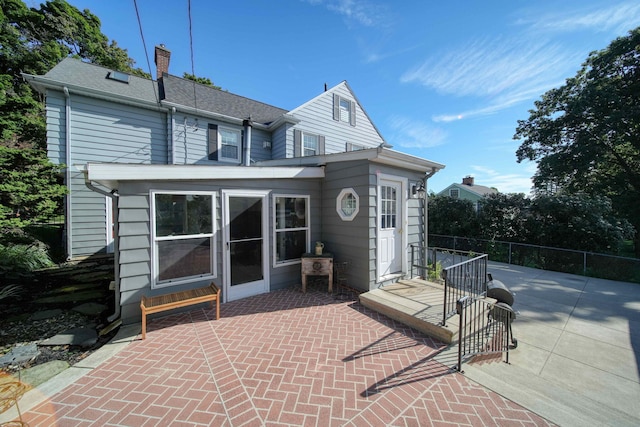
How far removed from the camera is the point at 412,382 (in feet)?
8.19

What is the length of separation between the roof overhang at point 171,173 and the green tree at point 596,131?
13.8 meters

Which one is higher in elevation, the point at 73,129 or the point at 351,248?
the point at 73,129

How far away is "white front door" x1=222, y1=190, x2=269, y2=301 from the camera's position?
449 centimetres

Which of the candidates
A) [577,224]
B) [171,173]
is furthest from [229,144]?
[577,224]

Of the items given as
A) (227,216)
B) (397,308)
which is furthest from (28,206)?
(397,308)

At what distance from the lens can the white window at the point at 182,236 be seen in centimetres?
388

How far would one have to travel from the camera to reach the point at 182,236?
13.4 ft

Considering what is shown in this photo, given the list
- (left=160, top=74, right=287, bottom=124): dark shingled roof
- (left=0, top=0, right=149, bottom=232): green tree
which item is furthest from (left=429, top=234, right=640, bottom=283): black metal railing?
(left=0, top=0, right=149, bottom=232): green tree

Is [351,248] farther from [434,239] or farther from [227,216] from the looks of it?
[434,239]

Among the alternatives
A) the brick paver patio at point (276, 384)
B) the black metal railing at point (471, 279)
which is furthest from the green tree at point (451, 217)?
the brick paver patio at point (276, 384)

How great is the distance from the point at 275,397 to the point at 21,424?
2031 millimetres

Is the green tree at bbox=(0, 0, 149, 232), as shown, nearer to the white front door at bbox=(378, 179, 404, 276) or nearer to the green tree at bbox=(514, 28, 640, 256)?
the white front door at bbox=(378, 179, 404, 276)

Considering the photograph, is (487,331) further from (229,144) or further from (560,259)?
(229,144)

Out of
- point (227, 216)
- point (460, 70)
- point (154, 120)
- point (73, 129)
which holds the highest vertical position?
point (460, 70)
